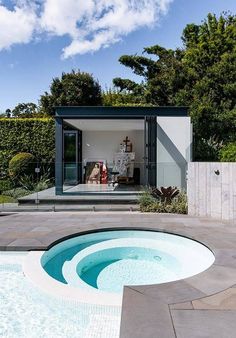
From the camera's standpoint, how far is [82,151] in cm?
1376

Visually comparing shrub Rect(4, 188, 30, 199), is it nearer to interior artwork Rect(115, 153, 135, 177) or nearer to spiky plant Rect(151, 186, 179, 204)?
interior artwork Rect(115, 153, 135, 177)

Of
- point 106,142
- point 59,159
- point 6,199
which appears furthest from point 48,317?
point 106,142

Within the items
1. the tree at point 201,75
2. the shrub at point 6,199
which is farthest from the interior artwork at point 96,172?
the tree at point 201,75

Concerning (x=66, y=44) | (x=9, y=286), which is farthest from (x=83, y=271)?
(x=66, y=44)

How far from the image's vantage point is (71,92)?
58.3ft

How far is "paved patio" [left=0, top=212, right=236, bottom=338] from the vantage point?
2576 mm

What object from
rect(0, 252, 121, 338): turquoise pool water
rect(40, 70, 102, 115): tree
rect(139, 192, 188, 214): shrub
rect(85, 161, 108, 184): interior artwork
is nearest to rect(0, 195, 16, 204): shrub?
rect(85, 161, 108, 184): interior artwork

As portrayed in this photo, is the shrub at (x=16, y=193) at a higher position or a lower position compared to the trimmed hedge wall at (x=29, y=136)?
lower

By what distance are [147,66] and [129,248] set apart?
50.9 feet

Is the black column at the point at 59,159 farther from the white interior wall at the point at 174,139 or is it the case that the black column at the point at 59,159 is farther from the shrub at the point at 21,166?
the white interior wall at the point at 174,139

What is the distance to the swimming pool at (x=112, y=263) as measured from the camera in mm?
3876

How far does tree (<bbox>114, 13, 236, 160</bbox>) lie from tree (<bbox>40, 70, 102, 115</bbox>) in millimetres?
2744

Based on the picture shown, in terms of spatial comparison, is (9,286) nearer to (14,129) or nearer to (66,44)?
(14,129)

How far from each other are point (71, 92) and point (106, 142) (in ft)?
17.9
